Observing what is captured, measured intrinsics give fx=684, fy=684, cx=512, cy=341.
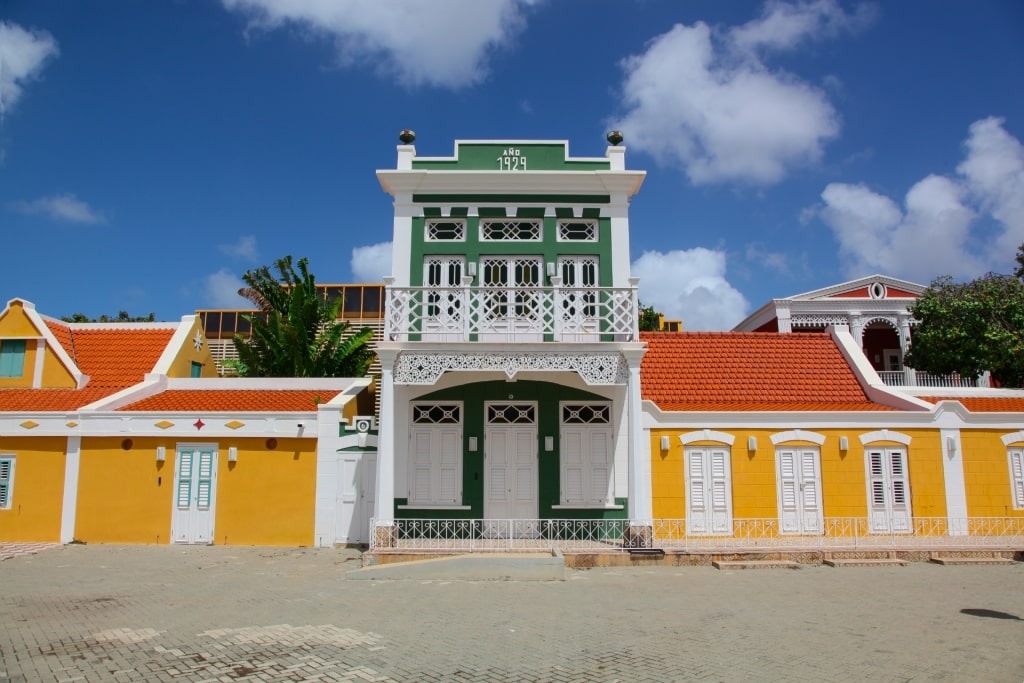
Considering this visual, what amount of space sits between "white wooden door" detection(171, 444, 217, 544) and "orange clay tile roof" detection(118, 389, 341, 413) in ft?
3.00

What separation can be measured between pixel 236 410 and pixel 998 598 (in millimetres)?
13129

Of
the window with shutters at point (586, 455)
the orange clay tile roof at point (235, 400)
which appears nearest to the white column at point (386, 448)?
the orange clay tile roof at point (235, 400)

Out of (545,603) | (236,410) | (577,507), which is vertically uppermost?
(236,410)

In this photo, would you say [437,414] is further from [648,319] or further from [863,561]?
[648,319]

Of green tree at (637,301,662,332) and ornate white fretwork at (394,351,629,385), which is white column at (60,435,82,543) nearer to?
ornate white fretwork at (394,351,629,385)

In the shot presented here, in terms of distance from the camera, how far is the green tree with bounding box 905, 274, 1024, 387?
58.8 ft

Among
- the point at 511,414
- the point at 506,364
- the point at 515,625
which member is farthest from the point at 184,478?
the point at 515,625

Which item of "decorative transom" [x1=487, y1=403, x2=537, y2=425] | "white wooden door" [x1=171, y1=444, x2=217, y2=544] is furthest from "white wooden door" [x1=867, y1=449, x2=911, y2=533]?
"white wooden door" [x1=171, y1=444, x2=217, y2=544]

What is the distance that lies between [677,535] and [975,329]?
11793mm

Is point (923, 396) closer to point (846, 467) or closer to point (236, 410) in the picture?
point (846, 467)

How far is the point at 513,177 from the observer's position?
1391 centimetres

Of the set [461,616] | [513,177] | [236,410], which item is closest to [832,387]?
[513,177]

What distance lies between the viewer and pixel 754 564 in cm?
1111

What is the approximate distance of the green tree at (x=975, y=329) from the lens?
58.8 ft
